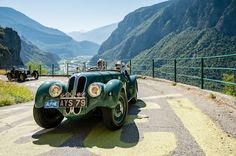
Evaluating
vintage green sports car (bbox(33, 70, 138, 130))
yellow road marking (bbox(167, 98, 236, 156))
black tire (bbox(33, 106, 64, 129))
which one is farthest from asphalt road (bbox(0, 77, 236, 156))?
vintage green sports car (bbox(33, 70, 138, 130))

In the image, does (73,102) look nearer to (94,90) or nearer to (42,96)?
(94,90)

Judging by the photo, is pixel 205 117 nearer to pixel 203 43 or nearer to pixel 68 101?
pixel 68 101

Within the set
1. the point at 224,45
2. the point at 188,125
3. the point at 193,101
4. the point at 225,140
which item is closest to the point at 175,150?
the point at 225,140

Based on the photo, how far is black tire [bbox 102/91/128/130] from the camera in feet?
19.1

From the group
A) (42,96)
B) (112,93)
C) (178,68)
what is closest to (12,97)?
(42,96)

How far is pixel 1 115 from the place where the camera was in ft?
29.0

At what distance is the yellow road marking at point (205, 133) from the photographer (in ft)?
15.9

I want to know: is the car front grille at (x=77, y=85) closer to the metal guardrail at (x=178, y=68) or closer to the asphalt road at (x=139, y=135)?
the asphalt road at (x=139, y=135)

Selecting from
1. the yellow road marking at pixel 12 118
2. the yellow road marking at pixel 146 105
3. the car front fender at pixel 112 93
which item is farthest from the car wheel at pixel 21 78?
the car front fender at pixel 112 93

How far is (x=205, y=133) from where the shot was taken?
226 inches

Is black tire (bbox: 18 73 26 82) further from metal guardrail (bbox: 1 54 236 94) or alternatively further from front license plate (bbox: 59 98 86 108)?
front license plate (bbox: 59 98 86 108)

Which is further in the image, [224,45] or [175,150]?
[224,45]

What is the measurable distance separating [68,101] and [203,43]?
182 m

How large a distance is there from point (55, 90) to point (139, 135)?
Result: 1879 millimetres
